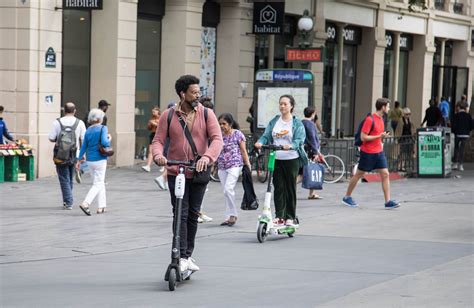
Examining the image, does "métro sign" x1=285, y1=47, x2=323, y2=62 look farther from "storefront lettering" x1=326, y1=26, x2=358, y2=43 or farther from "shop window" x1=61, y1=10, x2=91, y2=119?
"storefront lettering" x1=326, y1=26, x2=358, y2=43

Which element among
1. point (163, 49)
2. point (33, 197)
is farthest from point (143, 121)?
point (33, 197)

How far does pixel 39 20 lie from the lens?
71.5ft

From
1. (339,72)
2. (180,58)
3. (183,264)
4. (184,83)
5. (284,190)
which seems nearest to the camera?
(183,264)

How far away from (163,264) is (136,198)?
7.56 meters

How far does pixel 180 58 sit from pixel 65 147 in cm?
1118

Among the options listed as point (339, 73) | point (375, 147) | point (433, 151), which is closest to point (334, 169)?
point (433, 151)

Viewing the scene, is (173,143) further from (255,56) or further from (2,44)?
(255,56)

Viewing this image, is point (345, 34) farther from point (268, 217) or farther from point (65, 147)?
point (268, 217)

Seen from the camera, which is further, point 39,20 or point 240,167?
point 39,20

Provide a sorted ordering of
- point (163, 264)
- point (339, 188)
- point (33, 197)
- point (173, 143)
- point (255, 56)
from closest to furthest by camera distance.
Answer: point (173, 143)
point (163, 264)
point (33, 197)
point (339, 188)
point (255, 56)

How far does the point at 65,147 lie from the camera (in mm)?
16281

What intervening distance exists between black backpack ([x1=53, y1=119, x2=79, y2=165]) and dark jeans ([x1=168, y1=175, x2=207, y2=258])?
690 centimetres

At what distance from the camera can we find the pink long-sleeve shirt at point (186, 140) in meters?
9.56

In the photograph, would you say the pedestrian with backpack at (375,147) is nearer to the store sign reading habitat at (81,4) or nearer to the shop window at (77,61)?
the store sign reading habitat at (81,4)
